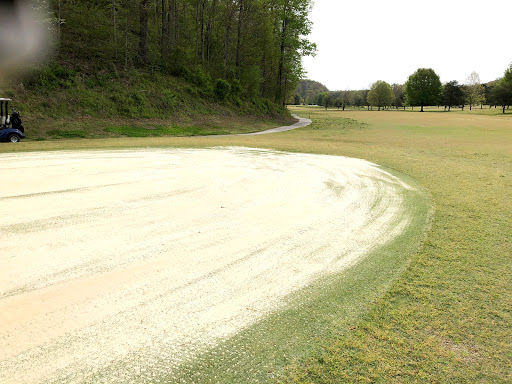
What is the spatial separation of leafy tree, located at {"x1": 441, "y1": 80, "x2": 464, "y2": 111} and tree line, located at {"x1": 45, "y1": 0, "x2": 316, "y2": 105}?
2797 inches

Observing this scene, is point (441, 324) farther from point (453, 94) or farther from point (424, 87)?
point (453, 94)

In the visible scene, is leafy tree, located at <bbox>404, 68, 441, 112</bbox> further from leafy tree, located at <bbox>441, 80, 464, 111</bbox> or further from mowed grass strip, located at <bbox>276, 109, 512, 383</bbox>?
mowed grass strip, located at <bbox>276, 109, 512, 383</bbox>

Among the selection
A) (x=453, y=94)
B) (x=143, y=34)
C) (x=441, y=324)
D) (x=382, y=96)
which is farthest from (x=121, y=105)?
(x=382, y=96)

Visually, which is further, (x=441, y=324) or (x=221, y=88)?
(x=221, y=88)

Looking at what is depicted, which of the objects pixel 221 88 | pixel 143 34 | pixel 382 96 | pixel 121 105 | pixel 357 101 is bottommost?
pixel 121 105

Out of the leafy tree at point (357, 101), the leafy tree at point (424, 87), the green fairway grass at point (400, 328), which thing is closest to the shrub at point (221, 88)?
the green fairway grass at point (400, 328)

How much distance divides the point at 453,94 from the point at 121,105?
102 metres

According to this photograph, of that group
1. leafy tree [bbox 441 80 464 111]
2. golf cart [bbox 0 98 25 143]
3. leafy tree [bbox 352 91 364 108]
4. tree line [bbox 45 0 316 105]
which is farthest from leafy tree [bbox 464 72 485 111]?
golf cart [bbox 0 98 25 143]

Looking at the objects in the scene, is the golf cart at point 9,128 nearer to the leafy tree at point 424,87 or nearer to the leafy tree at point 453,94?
the leafy tree at point 424,87

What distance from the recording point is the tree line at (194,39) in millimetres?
26609

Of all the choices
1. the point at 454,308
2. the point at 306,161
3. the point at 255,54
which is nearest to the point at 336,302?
the point at 454,308

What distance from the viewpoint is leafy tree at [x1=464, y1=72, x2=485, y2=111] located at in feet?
337

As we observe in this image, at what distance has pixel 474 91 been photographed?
108m

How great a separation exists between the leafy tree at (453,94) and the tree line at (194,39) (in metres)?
71.0
